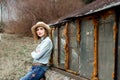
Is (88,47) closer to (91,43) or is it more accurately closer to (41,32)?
(91,43)

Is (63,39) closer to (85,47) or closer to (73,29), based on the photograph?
(73,29)

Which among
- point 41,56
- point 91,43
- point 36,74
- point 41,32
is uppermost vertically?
point 41,32

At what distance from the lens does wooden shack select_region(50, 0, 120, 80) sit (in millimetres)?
5215

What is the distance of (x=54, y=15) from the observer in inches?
867

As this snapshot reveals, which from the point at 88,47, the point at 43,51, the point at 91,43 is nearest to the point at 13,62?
the point at 88,47

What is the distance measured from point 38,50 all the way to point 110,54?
134 cm

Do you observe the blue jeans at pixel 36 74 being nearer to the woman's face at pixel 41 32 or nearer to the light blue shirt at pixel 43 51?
the light blue shirt at pixel 43 51

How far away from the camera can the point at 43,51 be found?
498 cm

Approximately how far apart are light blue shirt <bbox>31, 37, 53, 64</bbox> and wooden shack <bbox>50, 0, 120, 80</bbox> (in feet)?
3.66

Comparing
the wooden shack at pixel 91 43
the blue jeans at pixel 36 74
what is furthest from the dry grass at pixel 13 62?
the blue jeans at pixel 36 74

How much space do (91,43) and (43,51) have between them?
5.17 ft

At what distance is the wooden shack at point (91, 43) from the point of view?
5215 mm

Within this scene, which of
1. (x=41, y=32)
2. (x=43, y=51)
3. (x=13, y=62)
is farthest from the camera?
(x=13, y=62)

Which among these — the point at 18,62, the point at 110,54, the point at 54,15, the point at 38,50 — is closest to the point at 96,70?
the point at 110,54
